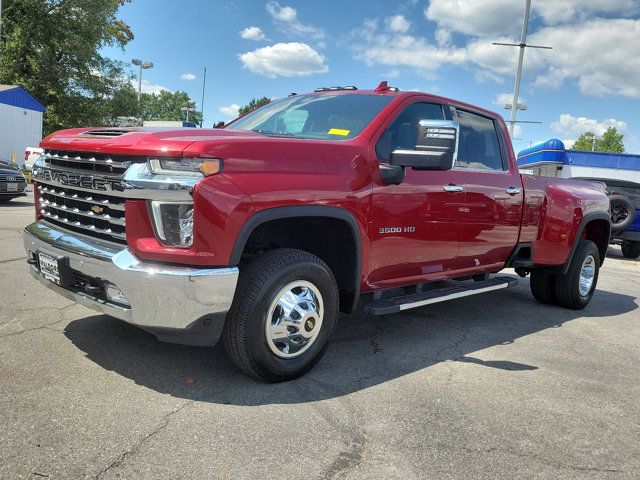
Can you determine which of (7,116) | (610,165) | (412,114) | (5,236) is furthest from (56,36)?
(412,114)

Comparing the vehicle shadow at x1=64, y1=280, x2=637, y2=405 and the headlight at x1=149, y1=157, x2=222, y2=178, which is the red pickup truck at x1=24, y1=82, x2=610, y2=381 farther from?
the vehicle shadow at x1=64, y1=280, x2=637, y2=405

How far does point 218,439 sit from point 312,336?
0.97 m

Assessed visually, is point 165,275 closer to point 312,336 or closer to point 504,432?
point 312,336

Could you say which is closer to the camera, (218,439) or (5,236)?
(218,439)

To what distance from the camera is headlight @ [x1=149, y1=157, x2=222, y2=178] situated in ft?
9.32

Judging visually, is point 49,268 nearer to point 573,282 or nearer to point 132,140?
point 132,140

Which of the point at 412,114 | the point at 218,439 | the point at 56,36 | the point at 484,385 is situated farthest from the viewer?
the point at 56,36

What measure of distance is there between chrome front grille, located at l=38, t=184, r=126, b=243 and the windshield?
127 centimetres

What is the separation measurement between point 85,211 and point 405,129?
2.34 m

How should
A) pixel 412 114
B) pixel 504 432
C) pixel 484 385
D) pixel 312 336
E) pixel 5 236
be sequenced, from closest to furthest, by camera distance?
pixel 504 432, pixel 312 336, pixel 484 385, pixel 412 114, pixel 5 236

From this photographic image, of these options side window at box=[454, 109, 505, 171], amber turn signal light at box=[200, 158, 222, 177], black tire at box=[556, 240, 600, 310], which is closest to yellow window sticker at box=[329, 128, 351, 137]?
side window at box=[454, 109, 505, 171]

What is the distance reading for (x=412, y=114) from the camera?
167 inches

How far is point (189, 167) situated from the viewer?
2.85 meters

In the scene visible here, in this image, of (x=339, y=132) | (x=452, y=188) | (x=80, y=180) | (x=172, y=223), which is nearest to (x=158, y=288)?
(x=172, y=223)
